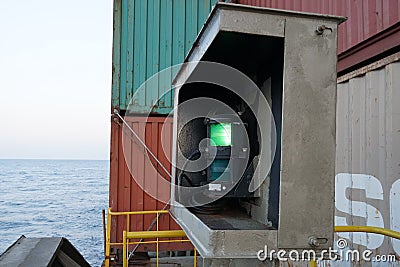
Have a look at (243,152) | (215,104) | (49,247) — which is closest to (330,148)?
(243,152)

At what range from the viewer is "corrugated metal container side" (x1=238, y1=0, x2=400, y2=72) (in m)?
3.41

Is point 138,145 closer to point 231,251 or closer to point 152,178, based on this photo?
point 152,178

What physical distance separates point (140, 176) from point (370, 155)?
15.1ft

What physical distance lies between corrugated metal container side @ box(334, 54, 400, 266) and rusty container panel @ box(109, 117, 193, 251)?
386cm

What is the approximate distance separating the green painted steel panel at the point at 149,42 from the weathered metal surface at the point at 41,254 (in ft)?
10.9

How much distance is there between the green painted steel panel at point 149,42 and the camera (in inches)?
299

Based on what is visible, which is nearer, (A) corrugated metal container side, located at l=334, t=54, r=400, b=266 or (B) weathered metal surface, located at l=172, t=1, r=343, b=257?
(B) weathered metal surface, located at l=172, t=1, r=343, b=257

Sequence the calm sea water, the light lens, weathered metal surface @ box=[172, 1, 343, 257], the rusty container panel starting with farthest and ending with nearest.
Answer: the calm sea water < the rusty container panel < the light lens < weathered metal surface @ box=[172, 1, 343, 257]

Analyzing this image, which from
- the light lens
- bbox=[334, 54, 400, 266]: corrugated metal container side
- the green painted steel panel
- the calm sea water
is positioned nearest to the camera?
the light lens

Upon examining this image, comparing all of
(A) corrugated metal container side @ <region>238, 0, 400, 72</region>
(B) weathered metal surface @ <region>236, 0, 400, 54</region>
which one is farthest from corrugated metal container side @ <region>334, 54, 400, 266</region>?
(B) weathered metal surface @ <region>236, 0, 400, 54</region>

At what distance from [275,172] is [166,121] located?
517 centimetres

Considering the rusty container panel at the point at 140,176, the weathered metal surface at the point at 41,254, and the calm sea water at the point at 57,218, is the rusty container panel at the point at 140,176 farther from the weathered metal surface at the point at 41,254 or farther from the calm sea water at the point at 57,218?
the calm sea water at the point at 57,218

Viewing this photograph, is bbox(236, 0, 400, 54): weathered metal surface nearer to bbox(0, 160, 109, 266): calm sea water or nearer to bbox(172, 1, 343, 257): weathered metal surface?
bbox(172, 1, 343, 257): weathered metal surface

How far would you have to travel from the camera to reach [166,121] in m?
7.54
